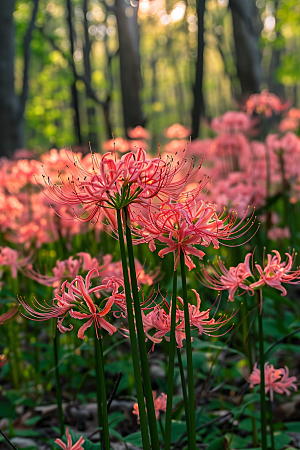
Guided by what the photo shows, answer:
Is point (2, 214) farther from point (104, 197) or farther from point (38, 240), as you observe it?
point (104, 197)

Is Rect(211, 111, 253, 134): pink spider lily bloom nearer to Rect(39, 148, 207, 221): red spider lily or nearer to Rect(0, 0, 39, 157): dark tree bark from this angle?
Rect(39, 148, 207, 221): red spider lily

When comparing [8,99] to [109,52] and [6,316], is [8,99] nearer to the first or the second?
[6,316]

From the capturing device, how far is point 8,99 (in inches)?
246

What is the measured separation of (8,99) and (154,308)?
603 cm

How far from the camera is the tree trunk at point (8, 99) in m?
6.19

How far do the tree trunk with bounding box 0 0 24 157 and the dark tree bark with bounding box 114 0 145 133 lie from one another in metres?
1.91

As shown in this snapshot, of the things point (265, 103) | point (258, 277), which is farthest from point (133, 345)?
point (265, 103)

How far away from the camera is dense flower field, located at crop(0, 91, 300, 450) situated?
0.90 m

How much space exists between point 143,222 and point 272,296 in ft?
3.66

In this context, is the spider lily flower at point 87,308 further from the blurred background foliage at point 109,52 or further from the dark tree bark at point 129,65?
the dark tree bark at point 129,65

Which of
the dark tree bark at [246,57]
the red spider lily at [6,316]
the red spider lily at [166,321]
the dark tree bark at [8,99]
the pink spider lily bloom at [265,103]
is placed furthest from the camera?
the dark tree bark at [246,57]

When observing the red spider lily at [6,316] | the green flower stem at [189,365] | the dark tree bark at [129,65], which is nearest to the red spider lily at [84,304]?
the green flower stem at [189,365]

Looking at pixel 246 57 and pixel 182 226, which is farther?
pixel 246 57

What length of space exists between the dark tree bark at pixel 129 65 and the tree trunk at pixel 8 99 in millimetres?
1911
